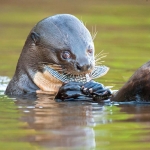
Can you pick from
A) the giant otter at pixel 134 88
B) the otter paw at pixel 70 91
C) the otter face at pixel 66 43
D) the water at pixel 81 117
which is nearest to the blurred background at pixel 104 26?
the water at pixel 81 117

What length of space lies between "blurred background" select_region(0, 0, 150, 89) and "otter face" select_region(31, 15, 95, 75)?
1179 millimetres

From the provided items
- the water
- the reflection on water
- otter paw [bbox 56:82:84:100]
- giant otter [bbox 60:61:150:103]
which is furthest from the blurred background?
the reflection on water

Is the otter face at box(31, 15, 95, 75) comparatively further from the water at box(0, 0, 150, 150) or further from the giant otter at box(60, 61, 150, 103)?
the water at box(0, 0, 150, 150)

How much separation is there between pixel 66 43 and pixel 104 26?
20.5ft

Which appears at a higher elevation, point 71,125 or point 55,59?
point 55,59

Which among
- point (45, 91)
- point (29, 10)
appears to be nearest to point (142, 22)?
point (29, 10)

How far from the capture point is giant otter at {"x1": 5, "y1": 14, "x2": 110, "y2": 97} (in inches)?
303

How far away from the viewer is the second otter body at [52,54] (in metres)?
7.70

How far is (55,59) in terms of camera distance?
7918 millimetres

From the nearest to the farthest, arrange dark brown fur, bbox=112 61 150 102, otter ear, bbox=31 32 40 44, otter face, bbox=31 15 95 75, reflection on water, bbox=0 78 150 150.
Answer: reflection on water, bbox=0 78 150 150 < dark brown fur, bbox=112 61 150 102 < otter face, bbox=31 15 95 75 < otter ear, bbox=31 32 40 44

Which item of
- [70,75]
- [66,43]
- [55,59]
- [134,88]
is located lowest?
[134,88]

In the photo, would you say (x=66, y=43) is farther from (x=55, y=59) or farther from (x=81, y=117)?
(x=81, y=117)

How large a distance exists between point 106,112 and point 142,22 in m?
7.61

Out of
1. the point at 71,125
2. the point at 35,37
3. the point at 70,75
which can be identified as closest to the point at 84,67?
the point at 70,75
